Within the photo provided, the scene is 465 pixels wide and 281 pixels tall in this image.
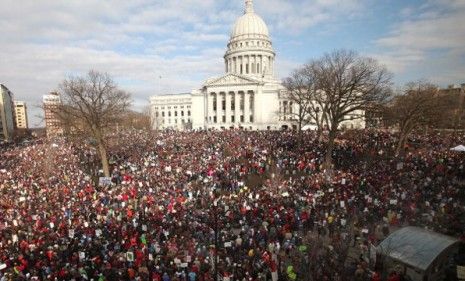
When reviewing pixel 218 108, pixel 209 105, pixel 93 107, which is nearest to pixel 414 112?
pixel 93 107

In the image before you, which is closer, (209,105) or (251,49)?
(209,105)

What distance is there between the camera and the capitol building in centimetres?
8606

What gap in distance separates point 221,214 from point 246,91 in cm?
6877

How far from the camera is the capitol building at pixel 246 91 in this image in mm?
86062

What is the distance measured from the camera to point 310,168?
29094 millimetres

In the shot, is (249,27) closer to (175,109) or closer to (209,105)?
(209,105)

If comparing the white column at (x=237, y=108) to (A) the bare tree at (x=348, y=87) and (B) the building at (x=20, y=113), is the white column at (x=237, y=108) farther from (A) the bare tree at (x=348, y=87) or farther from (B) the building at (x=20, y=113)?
(B) the building at (x=20, y=113)

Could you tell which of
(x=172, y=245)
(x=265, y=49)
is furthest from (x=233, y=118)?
(x=172, y=245)

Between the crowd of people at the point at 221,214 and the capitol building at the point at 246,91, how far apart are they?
49.3m

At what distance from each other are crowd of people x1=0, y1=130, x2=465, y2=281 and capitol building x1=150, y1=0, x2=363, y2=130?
1940 inches

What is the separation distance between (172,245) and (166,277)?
266 centimetres

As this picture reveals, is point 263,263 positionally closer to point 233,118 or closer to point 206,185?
point 206,185

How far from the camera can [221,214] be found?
19.5 metres

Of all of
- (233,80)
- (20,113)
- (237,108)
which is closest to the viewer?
(233,80)
